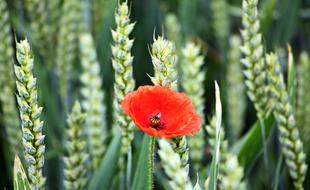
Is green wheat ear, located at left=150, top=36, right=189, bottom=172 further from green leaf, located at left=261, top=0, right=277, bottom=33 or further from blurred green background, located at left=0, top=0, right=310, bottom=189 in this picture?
green leaf, located at left=261, top=0, right=277, bottom=33

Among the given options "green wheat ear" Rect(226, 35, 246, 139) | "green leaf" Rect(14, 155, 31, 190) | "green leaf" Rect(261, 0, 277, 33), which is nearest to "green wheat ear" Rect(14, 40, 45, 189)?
"green leaf" Rect(14, 155, 31, 190)

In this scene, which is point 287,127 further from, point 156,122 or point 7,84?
point 7,84

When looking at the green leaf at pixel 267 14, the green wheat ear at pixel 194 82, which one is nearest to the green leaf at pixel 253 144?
the green wheat ear at pixel 194 82

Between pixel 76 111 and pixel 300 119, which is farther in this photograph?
pixel 300 119

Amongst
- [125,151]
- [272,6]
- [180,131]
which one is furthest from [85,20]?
[180,131]

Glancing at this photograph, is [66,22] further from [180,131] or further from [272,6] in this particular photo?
[180,131]

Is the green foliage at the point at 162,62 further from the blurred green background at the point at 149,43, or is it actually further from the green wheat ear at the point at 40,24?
the green wheat ear at the point at 40,24
